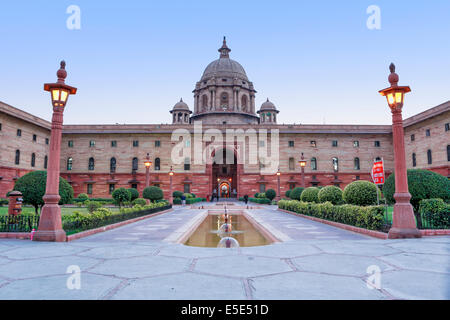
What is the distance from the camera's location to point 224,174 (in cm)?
5172

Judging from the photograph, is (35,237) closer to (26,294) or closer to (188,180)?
(26,294)

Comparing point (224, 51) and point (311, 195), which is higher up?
point (224, 51)

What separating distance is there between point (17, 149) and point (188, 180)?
21.0 m

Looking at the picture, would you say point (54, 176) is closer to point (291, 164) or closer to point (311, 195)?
point (311, 195)

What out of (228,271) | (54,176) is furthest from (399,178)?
(54,176)

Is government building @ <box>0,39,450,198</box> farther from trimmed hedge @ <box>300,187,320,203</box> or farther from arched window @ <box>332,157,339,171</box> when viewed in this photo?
trimmed hedge @ <box>300,187,320,203</box>

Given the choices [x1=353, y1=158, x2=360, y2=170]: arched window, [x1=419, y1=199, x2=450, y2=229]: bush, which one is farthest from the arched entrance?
[x1=419, y1=199, x2=450, y2=229]: bush

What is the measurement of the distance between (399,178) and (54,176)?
1017cm

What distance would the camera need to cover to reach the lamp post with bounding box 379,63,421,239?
7914mm

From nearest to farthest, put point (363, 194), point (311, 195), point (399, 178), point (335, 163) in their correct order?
point (399, 178) → point (363, 194) → point (311, 195) → point (335, 163)

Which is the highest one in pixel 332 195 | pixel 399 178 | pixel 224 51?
pixel 224 51

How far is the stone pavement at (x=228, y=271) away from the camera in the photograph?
11.2 ft

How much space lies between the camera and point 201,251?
6176 mm

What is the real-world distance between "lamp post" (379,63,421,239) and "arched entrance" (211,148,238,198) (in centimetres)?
4187
